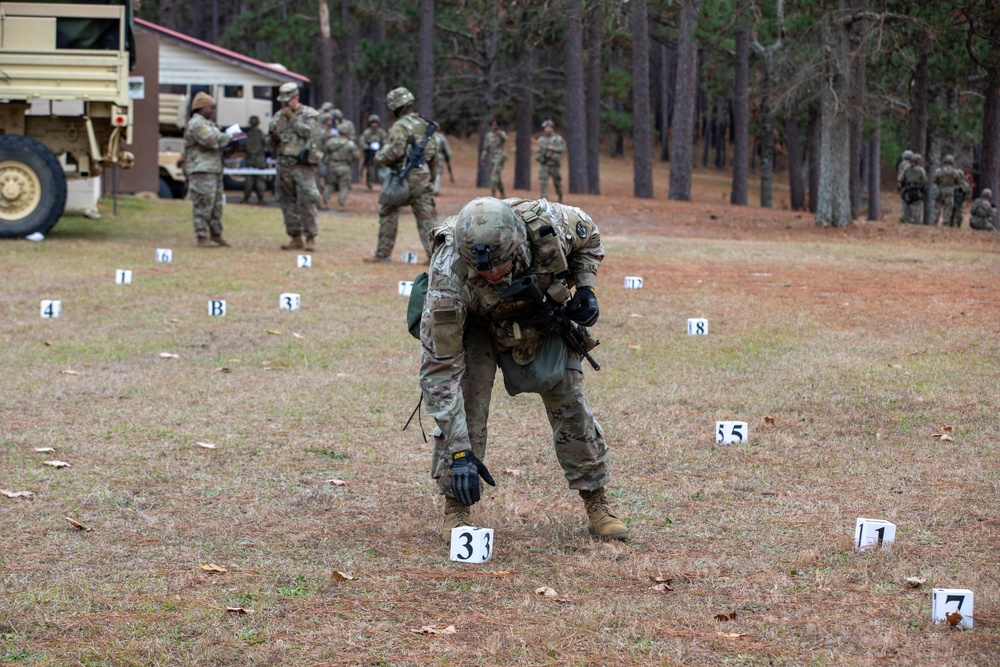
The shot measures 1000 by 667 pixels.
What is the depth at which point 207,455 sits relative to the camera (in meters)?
7.42

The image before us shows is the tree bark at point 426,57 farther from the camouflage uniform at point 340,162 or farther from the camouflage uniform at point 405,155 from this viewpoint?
the camouflage uniform at point 405,155

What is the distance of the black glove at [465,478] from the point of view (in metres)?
5.20

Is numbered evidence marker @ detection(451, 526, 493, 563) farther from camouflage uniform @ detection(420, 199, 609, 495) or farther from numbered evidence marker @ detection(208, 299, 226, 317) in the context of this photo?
numbered evidence marker @ detection(208, 299, 226, 317)

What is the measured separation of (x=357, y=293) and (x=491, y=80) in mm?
27460

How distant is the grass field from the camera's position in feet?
15.4

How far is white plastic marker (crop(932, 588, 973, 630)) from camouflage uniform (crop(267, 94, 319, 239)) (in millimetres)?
12967

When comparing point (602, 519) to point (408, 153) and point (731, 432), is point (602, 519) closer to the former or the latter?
point (731, 432)

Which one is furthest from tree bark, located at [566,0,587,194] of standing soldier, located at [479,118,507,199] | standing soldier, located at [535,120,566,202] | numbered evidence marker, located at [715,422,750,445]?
numbered evidence marker, located at [715,422,750,445]

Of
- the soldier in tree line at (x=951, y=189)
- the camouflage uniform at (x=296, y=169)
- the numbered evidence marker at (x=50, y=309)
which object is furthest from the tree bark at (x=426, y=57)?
the numbered evidence marker at (x=50, y=309)

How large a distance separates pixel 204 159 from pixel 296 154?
128cm

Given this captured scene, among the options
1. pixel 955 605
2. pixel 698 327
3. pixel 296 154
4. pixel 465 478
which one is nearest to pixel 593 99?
pixel 296 154

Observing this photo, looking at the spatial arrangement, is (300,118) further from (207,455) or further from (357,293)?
(207,455)

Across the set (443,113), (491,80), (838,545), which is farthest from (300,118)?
(443,113)

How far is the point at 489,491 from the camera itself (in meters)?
6.69
